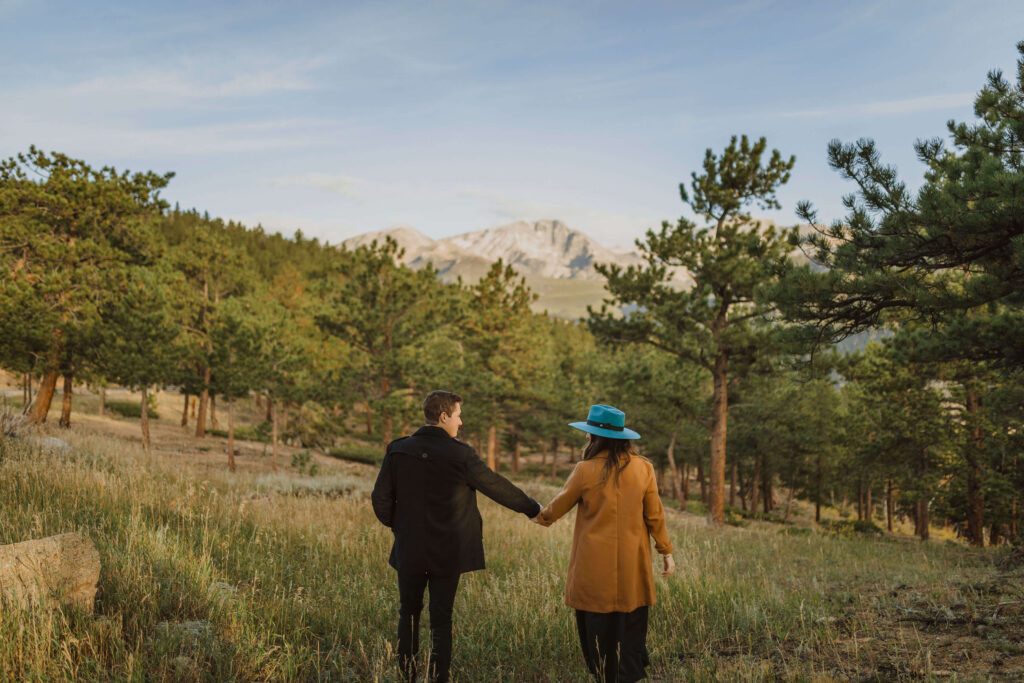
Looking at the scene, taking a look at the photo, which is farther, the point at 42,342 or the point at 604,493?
the point at 42,342

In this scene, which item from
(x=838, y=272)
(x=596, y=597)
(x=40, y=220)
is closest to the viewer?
(x=596, y=597)

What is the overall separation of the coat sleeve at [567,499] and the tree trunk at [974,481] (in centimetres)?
2003

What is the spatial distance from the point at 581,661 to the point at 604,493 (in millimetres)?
1722

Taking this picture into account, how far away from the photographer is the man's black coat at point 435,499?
3.77 meters

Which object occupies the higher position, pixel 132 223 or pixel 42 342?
pixel 132 223

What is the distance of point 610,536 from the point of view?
359 cm

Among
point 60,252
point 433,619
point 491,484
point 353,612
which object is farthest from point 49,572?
point 60,252

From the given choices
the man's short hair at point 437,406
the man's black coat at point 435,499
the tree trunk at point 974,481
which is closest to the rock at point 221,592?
the man's black coat at point 435,499

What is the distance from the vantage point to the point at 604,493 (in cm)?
362

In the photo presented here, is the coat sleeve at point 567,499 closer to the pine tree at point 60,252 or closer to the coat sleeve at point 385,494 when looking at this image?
the coat sleeve at point 385,494

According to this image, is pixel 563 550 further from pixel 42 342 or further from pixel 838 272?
pixel 42 342

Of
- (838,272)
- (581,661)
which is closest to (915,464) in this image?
(838,272)

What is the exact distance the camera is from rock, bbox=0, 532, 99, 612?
3.86 meters

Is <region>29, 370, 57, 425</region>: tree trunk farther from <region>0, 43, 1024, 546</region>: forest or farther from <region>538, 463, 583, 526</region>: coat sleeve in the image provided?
<region>538, 463, 583, 526</region>: coat sleeve
